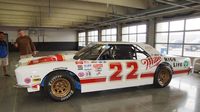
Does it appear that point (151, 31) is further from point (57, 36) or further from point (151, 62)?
point (57, 36)

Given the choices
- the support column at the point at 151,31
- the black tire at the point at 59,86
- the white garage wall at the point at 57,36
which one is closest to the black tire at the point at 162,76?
the black tire at the point at 59,86

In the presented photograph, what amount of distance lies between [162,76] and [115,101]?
1915 millimetres

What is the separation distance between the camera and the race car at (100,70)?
3740 mm

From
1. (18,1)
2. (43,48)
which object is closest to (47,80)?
(18,1)

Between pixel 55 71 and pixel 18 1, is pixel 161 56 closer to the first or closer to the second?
pixel 55 71

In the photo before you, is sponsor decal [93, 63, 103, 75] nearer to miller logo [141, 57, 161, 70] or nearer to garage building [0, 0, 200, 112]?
garage building [0, 0, 200, 112]

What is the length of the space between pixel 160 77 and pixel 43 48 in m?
19.9

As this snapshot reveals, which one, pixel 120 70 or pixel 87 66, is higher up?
pixel 87 66

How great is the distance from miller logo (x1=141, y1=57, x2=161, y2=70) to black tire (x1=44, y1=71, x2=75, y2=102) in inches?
80.1

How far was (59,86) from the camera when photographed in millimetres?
3916

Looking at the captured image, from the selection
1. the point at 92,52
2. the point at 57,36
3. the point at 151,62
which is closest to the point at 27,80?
the point at 92,52

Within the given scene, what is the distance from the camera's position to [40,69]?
12.1ft

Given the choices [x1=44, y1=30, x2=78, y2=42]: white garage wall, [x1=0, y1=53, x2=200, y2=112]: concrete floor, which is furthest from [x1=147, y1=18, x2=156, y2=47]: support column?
[x1=44, y1=30, x2=78, y2=42]: white garage wall

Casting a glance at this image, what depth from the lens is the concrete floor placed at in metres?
3.56
